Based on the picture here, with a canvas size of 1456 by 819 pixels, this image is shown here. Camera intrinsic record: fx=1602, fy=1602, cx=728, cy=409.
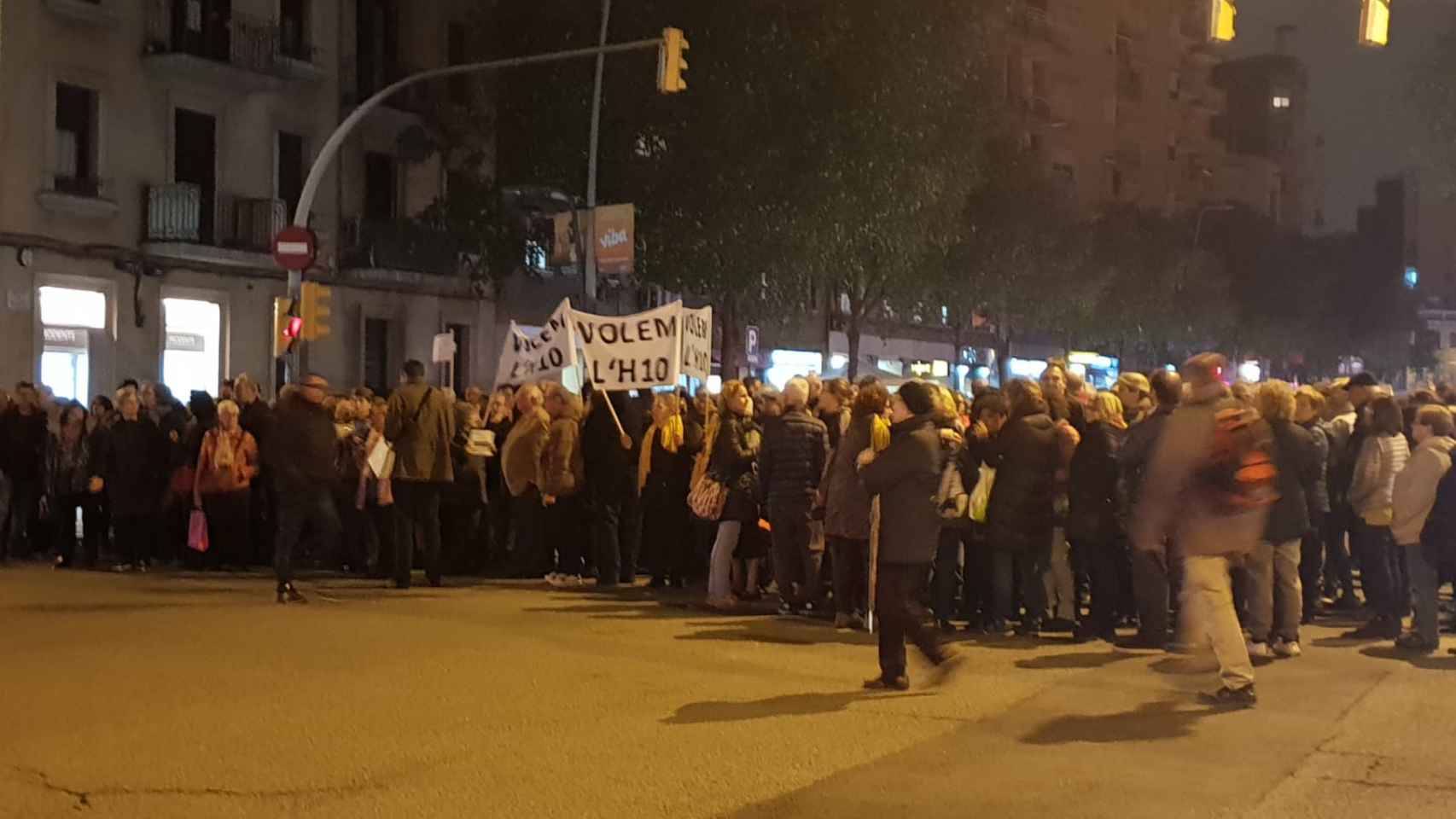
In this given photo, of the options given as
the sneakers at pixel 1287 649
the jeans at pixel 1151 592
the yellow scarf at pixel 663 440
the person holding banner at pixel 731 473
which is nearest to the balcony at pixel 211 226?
the yellow scarf at pixel 663 440

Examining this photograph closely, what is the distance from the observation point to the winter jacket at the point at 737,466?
1355cm

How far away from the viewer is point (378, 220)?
33.6 m

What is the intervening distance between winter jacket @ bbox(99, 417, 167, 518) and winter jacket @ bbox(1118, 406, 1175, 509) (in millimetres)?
9949

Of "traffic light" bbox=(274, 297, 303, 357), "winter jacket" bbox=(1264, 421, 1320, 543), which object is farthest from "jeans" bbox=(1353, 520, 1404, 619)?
"traffic light" bbox=(274, 297, 303, 357)

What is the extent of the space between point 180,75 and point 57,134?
115 inches

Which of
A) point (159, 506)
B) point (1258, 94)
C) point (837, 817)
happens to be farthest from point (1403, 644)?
point (1258, 94)

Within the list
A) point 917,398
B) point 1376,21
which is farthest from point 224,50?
point 917,398

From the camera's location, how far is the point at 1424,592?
38.7 ft

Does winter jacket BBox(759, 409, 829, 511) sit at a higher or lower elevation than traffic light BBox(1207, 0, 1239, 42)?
lower

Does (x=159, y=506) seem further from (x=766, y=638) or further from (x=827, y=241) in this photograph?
(x=827, y=241)

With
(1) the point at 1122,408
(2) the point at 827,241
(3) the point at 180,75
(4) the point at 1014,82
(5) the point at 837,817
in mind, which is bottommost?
(5) the point at 837,817

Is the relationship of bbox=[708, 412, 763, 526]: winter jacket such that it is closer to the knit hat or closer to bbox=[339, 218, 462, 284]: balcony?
the knit hat

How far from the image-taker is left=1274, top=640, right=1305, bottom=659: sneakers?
457 inches

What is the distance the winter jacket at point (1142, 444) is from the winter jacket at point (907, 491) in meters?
2.23
